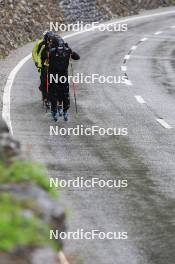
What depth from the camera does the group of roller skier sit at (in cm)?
1582

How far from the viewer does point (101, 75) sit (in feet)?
78.0

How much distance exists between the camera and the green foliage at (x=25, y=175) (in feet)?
17.5

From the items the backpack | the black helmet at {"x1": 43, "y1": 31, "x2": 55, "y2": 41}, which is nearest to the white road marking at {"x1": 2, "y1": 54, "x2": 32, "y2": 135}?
the backpack

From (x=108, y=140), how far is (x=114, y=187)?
3.47 m

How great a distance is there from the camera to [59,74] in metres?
16.0

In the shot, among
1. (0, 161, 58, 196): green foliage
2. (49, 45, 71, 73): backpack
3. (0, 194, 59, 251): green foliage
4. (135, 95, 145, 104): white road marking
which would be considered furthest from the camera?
(135, 95, 145, 104): white road marking

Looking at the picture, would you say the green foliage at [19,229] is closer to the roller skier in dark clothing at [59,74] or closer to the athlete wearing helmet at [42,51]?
the roller skier in dark clothing at [59,74]

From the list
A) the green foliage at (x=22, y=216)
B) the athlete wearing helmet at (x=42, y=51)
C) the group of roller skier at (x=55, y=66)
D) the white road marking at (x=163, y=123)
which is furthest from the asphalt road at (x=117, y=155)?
the green foliage at (x=22, y=216)

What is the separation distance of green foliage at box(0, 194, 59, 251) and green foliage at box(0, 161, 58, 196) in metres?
0.43

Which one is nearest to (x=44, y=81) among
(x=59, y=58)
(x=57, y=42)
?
(x=59, y=58)

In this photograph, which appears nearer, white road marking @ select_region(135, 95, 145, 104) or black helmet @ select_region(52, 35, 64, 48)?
black helmet @ select_region(52, 35, 64, 48)

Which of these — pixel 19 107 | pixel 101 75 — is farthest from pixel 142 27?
pixel 19 107

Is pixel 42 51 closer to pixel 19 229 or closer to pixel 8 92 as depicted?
pixel 8 92

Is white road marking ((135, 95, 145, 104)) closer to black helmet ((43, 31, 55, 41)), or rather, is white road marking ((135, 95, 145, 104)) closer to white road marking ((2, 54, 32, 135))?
white road marking ((2, 54, 32, 135))
